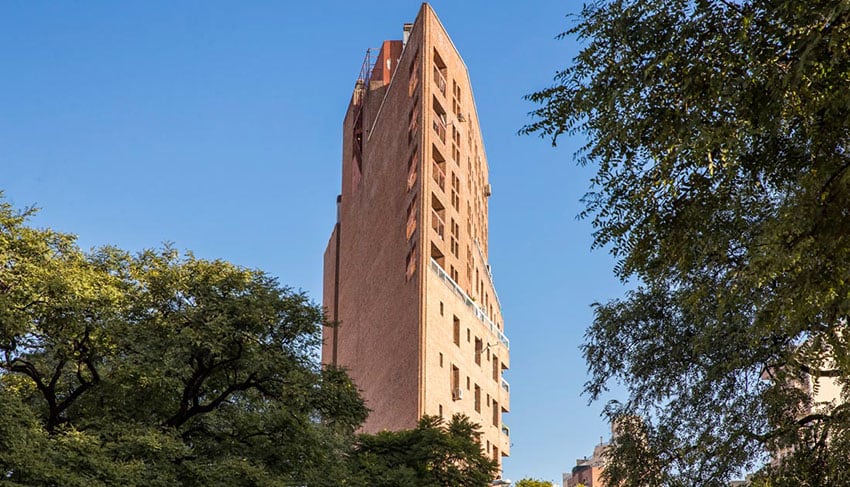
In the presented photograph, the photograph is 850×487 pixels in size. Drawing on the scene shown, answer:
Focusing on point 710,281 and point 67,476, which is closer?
point 710,281

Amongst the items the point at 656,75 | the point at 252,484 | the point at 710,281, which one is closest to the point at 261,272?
the point at 252,484

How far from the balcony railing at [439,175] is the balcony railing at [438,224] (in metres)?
2.04

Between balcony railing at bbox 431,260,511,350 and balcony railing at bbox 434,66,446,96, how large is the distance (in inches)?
541

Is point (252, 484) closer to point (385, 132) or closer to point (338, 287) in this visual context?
point (385, 132)

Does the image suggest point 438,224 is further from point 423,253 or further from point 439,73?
point 439,73

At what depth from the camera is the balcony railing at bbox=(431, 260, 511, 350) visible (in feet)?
250

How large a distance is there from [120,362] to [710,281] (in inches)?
798

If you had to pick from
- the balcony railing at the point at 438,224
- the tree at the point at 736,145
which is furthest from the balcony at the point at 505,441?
the tree at the point at 736,145

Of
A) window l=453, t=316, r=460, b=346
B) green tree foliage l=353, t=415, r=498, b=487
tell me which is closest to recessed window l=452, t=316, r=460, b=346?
window l=453, t=316, r=460, b=346

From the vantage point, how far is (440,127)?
267 feet

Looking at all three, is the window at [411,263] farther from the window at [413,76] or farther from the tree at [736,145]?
the tree at [736,145]

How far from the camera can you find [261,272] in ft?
123

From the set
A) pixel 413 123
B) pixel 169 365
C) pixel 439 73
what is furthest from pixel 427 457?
pixel 439 73

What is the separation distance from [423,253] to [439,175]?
8.27 m
